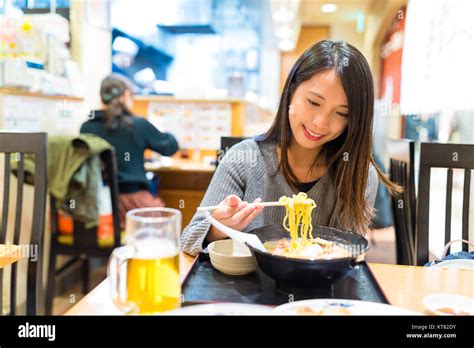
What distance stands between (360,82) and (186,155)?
1981 mm

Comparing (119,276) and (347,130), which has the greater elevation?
(347,130)

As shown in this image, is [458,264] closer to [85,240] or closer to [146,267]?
[146,267]

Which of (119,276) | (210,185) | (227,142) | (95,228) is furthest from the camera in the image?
(95,228)

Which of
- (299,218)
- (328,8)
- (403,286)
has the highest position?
(328,8)

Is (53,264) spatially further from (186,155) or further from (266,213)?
(266,213)

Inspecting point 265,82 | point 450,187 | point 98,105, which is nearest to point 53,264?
point 98,105

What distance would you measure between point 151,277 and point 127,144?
1.56 metres

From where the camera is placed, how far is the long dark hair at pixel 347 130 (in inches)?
34.4

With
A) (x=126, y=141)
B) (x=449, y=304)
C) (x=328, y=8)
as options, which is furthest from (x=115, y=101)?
(x=328, y=8)

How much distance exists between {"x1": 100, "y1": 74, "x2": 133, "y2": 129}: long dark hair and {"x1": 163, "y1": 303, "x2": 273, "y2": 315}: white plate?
1.57 metres

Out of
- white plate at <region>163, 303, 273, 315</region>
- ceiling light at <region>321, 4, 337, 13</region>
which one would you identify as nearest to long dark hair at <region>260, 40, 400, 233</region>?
white plate at <region>163, 303, 273, 315</region>

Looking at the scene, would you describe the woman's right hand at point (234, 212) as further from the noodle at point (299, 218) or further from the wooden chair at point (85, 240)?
the wooden chair at point (85, 240)

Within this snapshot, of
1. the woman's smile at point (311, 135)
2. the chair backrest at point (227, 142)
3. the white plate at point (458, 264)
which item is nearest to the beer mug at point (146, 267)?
the woman's smile at point (311, 135)

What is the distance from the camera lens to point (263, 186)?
1.01 meters
